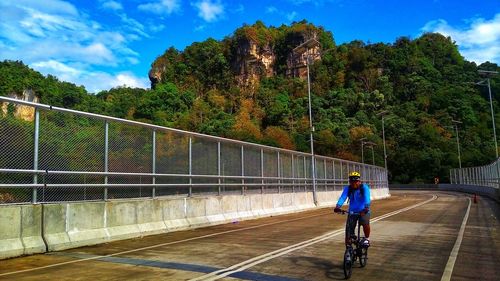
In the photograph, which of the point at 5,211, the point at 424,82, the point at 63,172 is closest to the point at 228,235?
the point at 63,172

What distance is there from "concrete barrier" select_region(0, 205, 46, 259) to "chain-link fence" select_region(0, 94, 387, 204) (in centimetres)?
32

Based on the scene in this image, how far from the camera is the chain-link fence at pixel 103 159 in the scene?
1048 centimetres

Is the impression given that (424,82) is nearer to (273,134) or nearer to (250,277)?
(273,134)

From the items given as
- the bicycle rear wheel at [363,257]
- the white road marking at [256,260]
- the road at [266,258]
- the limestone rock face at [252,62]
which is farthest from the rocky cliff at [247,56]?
the bicycle rear wheel at [363,257]

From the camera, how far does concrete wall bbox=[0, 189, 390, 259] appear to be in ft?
32.9

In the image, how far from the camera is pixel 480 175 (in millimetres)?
56969

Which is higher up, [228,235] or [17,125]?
[17,125]

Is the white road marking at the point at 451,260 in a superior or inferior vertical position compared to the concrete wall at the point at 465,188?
inferior

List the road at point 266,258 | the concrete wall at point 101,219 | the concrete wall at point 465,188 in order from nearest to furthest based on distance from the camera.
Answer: the road at point 266,258, the concrete wall at point 101,219, the concrete wall at point 465,188

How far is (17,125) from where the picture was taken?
34.3 ft

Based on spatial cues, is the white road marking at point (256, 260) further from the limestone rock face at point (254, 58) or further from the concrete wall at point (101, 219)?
the limestone rock face at point (254, 58)

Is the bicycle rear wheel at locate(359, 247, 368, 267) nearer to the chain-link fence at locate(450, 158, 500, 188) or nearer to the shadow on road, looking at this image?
the shadow on road

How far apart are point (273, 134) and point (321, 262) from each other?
9586cm

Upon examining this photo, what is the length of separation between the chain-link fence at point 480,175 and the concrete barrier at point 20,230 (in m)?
34.2
